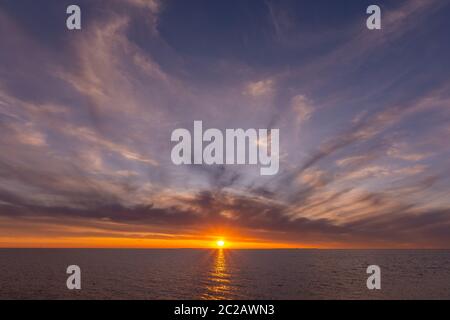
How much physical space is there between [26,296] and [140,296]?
23769 mm
